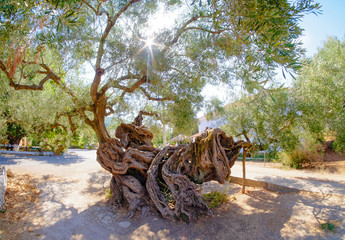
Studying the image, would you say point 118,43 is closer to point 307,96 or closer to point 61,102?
point 61,102

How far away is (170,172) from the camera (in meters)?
5.52

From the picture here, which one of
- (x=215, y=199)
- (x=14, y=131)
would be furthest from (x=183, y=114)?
(x=14, y=131)

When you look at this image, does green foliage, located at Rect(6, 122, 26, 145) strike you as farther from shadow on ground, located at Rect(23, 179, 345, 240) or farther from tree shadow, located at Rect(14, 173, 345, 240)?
shadow on ground, located at Rect(23, 179, 345, 240)

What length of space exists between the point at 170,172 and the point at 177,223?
127cm

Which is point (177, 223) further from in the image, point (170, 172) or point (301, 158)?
point (301, 158)

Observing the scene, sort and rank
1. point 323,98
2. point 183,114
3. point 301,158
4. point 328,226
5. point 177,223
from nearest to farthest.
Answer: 1. point 328,226
2. point 177,223
3. point 183,114
4. point 323,98
5. point 301,158

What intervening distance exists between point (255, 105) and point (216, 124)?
2.20 m

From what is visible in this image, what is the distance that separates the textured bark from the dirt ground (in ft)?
1.15

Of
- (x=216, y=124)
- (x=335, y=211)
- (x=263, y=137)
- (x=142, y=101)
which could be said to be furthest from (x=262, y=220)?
(x=142, y=101)

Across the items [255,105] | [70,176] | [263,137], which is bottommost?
[70,176]

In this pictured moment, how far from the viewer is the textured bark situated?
5.11 meters

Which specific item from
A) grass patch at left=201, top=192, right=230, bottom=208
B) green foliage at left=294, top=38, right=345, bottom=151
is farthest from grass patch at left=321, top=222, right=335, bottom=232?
green foliage at left=294, top=38, right=345, bottom=151

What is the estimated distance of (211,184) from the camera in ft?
28.7

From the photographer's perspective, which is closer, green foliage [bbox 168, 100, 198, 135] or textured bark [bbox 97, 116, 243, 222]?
textured bark [bbox 97, 116, 243, 222]
